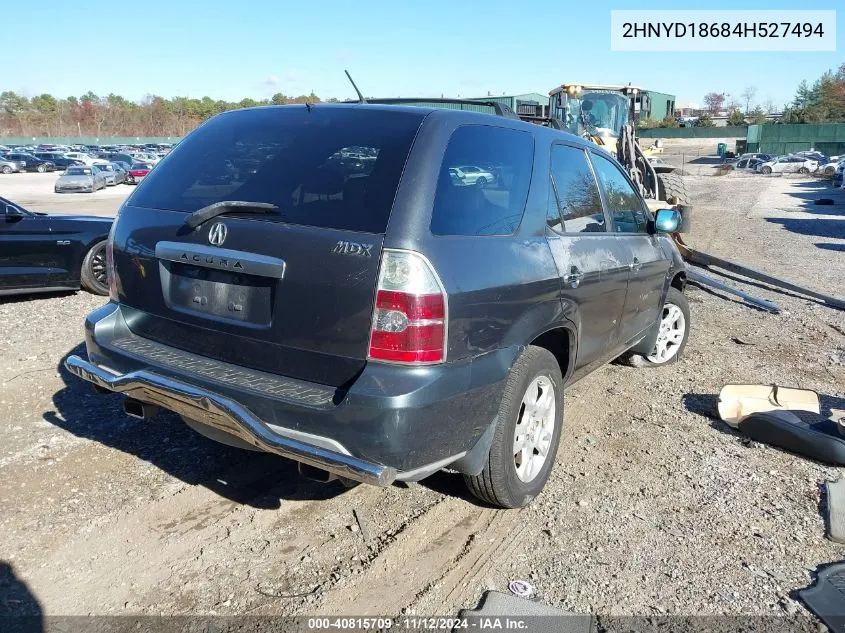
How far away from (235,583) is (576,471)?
78.0 inches

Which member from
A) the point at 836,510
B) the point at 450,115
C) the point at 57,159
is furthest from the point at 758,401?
the point at 57,159

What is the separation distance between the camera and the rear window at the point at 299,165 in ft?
9.03

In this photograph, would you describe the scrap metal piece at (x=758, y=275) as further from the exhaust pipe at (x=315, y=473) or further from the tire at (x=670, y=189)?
the exhaust pipe at (x=315, y=473)

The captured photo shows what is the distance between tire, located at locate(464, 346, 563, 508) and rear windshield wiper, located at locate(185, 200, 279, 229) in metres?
1.30

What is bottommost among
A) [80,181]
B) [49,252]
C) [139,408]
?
[139,408]

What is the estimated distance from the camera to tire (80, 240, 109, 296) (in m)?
7.78

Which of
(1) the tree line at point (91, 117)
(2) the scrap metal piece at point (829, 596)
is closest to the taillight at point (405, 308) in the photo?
(2) the scrap metal piece at point (829, 596)

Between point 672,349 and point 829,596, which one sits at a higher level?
point 672,349

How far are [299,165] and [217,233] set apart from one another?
18.6 inches

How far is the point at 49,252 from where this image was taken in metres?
7.55

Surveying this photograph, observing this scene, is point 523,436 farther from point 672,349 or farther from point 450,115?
point 672,349

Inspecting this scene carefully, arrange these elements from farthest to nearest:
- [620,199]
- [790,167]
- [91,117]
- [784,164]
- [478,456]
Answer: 1. [91,117]
2. [784,164]
3. [790,167]
4. [620,199]
5. [478,456]

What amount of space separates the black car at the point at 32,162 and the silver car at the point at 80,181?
61.8 ft

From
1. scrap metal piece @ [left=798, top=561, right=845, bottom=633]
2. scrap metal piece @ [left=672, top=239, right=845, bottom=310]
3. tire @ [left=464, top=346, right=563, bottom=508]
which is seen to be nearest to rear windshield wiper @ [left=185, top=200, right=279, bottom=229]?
tire @ [left=464, top=346, right=563, bottom=508]
